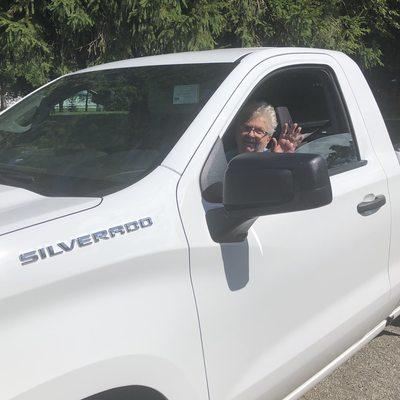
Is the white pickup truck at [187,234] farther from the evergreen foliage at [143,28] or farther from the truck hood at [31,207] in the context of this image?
the evergreen foliage at [143,28]

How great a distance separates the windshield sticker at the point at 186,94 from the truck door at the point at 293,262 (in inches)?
7.3

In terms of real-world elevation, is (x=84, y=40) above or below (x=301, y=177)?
above

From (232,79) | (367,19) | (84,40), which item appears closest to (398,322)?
(232,79)

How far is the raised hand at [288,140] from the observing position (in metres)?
2.94

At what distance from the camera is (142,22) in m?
A: 6.44

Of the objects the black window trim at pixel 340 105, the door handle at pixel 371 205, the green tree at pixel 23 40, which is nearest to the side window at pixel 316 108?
the black window trim at pixel 340 105

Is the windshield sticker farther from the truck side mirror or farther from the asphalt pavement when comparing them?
the asphalt pavement

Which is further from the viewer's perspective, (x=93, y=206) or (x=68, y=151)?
(x=68, y=151)

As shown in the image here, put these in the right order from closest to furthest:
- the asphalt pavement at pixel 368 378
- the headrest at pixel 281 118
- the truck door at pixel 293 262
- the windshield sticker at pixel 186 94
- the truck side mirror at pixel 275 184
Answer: the truck side mirror at pixel 275 184, the truck door at pixel 293 262, the windshield sticker at pixel 186 94, the headrest at pixel 281 118, the asphalt pavement at pixel 368 378

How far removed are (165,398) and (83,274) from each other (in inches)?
19.3

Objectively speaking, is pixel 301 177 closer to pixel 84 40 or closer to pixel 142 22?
pixel 142 22

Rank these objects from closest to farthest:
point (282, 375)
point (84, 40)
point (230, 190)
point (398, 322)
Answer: point (230, 190), point (282, 375), point (398, 322), point (84, 40)

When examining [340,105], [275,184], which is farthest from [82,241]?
[340,105]

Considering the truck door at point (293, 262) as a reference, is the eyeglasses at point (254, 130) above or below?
above
